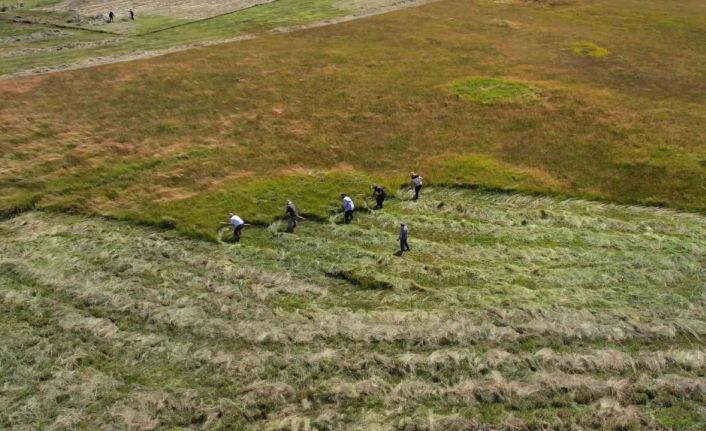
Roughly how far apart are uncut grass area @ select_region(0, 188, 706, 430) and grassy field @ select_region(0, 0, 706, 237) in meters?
4.54

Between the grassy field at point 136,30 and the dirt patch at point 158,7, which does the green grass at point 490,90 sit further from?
the dirt patch at point 158,7

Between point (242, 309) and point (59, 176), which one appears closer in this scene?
point (242, 309)

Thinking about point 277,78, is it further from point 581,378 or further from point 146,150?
point 581,378

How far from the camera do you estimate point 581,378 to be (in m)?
25.9

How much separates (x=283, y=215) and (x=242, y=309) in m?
11.2

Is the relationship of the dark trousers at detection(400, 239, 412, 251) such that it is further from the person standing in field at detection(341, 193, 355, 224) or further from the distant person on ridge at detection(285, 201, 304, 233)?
the distant person on ridge at detection(285, 201, 304, 233)

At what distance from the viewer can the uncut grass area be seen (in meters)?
24.4

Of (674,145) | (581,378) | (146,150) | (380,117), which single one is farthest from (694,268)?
(146,150)

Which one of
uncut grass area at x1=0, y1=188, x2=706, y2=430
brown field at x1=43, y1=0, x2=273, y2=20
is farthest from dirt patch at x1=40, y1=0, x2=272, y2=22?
uncut grass area at x1=0, y1=188, x2=706, y2=430

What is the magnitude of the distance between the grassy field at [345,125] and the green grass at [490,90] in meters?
0.37

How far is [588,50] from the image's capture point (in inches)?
3036

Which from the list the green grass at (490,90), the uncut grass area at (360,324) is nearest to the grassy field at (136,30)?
the green grass at (490,90)

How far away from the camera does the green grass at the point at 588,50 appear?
7556cm

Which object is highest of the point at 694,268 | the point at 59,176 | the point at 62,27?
the point at 62,27
